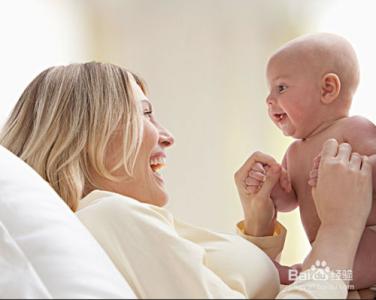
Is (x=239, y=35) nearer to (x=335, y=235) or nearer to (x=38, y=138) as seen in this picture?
(x=38, y=138)

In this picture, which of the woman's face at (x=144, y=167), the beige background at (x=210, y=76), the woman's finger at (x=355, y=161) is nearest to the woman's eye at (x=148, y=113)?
the woman's face at (x=144, y=167)

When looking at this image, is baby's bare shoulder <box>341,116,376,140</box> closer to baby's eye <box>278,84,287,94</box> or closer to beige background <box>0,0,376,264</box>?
baby's eye <box>278,84,287,94</box>

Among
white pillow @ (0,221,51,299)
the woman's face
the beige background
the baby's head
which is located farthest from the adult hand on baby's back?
the beige background

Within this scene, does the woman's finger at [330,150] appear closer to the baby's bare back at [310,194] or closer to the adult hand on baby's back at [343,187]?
the adult hand on baby's back at [343,187]

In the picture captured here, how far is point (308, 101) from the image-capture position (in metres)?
1.49

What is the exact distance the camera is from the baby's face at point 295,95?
1.49 m

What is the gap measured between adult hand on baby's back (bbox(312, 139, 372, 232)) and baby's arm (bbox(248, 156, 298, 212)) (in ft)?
0.73

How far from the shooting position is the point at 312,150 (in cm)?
148

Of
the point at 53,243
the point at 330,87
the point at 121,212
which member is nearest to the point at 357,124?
the point at 330,87

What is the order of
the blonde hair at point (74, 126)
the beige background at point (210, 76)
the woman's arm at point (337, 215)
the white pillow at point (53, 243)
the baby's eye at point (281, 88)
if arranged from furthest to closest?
the beige background at point (210, 76), the baby's eye at point (281, 88), the blonde hair at point (74, 126), the woman's arm at point (337, 215), the white pillow at point (53, 243)

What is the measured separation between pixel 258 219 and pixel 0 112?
1.21m

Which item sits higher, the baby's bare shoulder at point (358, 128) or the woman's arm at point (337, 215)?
the baby's bare shoulder at point (358, 128)

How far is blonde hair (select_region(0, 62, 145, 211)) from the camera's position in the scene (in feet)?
4.66

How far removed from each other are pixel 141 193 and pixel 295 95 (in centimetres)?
42
